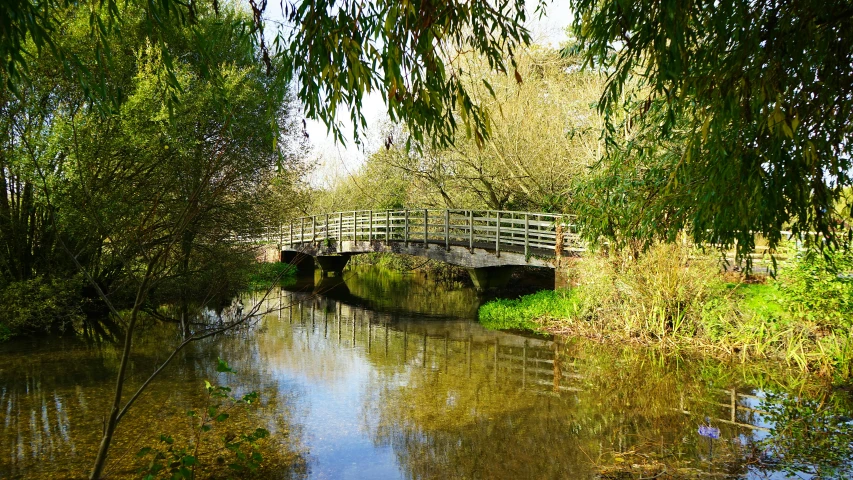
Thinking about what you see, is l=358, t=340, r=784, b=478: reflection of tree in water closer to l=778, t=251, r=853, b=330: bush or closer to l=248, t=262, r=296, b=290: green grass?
l=778, t=251, r=853, b=330: bush

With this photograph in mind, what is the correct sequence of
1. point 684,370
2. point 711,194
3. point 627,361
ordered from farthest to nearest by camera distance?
point 627,361 → point 684,370 → point 711,194

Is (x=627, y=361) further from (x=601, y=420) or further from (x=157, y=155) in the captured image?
(x=157, y=155)

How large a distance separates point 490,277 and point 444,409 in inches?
460

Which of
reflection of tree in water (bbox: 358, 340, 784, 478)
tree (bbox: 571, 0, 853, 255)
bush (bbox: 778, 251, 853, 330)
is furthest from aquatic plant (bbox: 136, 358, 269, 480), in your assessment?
bush (bbox: 778, 251, 853, 330)

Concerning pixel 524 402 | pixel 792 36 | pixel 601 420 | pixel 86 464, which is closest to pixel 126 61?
pixel 86 464

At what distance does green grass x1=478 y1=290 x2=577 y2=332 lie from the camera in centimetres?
1302

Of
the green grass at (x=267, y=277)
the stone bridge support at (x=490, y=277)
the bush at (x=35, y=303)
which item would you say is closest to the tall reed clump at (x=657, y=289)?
the stone bridge support at (x=490, y=277)

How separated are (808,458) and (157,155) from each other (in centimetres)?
1006

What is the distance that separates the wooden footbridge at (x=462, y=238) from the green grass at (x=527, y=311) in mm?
1038

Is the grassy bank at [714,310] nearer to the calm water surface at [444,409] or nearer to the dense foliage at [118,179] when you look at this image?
the calm water surface at [444,409]

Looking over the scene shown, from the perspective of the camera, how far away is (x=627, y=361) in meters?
9.46

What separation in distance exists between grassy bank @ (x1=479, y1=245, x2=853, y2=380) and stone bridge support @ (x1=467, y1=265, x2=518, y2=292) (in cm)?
565

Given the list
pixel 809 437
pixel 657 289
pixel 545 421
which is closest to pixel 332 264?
pixel 657 289

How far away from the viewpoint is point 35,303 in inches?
394
